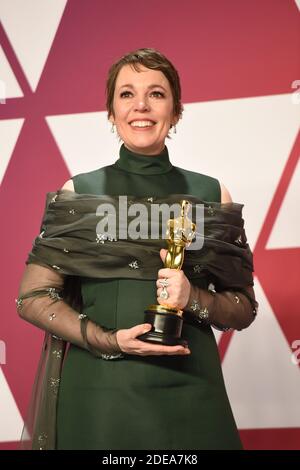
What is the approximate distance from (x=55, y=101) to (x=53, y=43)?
9.0 inches

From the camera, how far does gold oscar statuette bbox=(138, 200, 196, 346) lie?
131cm

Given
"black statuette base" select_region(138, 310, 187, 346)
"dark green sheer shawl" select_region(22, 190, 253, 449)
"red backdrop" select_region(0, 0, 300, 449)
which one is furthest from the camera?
"red backdrop" select_region(0, 0, 300, 449)

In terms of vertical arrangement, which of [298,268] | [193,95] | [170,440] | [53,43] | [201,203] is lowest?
[170,440]

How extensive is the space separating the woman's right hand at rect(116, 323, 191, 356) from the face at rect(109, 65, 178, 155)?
44 centimetres

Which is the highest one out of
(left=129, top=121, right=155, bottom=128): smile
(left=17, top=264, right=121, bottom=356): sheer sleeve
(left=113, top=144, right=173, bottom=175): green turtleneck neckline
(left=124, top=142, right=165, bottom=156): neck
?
(left=129, top=121, right=155, bottom=128): smile

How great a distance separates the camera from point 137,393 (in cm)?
139

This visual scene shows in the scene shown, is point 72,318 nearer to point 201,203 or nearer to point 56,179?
point 201,203

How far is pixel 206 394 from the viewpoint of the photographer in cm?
144

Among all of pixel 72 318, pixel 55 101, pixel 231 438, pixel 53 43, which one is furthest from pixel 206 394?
pixel 53 43

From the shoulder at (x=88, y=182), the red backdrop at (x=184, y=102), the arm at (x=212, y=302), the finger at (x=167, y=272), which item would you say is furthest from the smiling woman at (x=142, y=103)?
the red backdrop at (x=184, y=102)

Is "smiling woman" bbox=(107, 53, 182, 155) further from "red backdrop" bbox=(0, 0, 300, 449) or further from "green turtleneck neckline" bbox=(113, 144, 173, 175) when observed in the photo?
"red backdrop" bbox=(0, 0, 300, 449)

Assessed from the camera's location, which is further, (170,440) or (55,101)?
(55,101)

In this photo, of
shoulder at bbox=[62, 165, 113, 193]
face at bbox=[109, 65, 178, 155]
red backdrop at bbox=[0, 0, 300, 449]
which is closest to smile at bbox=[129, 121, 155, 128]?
face at bbox=[109, 65, 178, 155]

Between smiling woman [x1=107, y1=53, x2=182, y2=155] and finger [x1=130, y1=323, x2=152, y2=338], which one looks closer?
finger [x1=130, y1=323, x2=152, y2=338]
